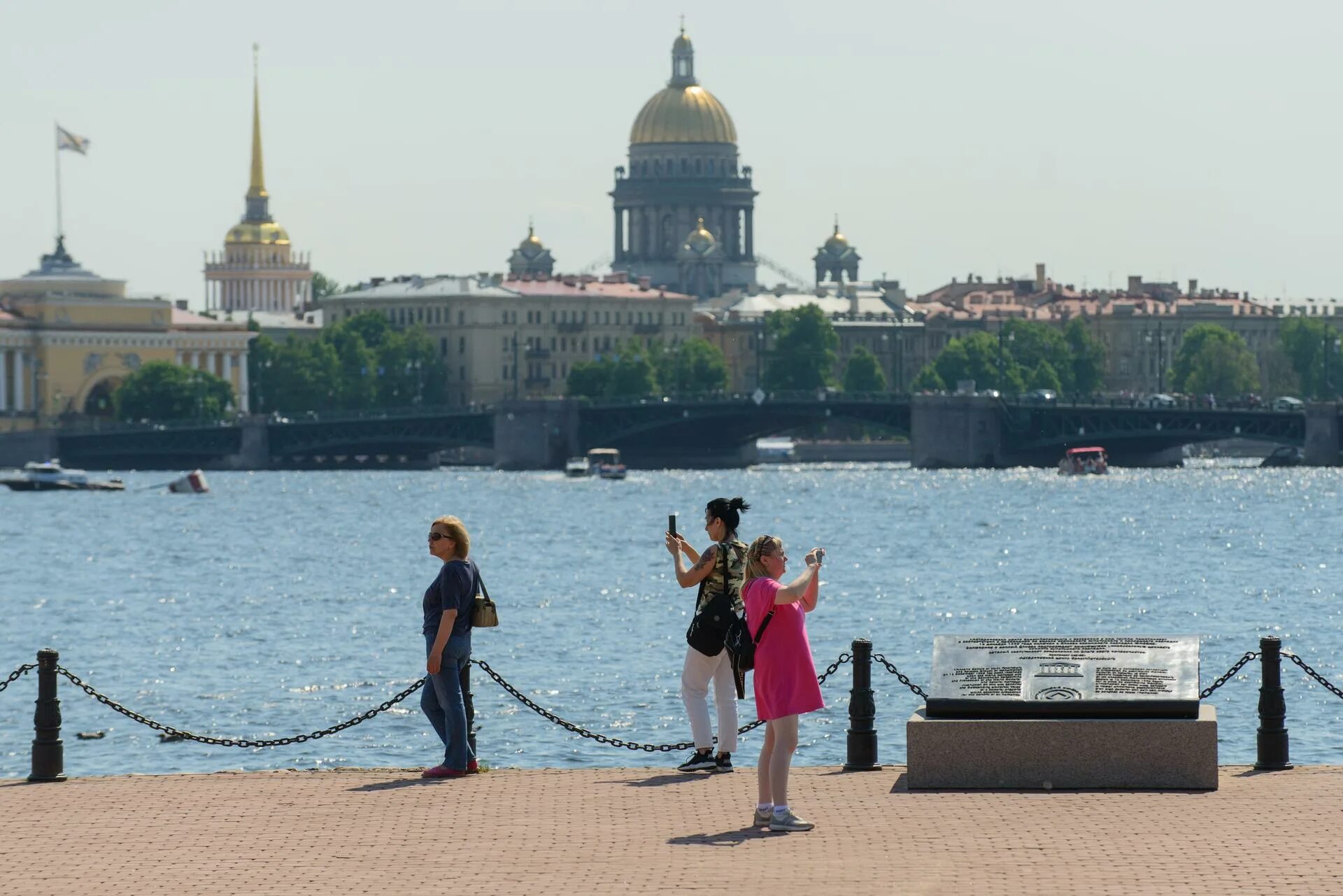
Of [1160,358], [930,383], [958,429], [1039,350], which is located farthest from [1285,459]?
[1160,358]

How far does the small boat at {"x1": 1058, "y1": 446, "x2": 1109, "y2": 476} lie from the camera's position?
370ft

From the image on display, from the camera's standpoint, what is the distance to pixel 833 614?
4747 cm

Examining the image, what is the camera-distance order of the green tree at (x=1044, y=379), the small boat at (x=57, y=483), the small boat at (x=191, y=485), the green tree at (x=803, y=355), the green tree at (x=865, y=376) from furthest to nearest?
the green tree at (x=1044, y=379)
the green tree at (x=865, y=376)
the green tree at (x=803, y=355)
the small boat at (x=57, y=483)
the small boat at (x=191, y=485)

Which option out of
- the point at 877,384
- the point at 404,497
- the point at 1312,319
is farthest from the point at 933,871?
the point at 1312,319

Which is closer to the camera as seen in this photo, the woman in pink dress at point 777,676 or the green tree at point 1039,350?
the woman in pink dress at point 777,676

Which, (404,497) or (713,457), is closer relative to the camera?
(404,497)

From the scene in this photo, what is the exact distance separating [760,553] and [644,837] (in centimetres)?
139

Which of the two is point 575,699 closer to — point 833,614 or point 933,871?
point 833,614

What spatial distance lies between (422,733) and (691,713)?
12.7 metres

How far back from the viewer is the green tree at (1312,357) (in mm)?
179875

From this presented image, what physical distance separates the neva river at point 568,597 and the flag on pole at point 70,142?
3029cm

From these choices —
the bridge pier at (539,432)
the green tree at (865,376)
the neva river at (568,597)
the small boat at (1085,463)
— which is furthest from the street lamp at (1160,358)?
the neva river at (568,597)

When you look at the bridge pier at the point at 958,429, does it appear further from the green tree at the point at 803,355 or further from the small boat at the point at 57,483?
the green tree at the point at 803,355

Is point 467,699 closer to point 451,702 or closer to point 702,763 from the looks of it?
point 451,702
